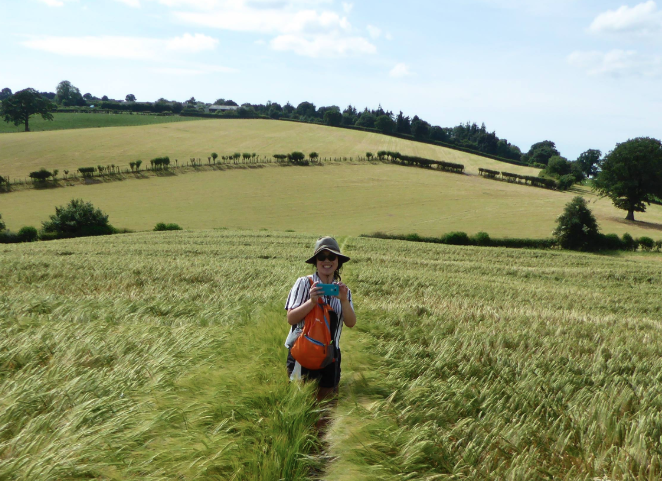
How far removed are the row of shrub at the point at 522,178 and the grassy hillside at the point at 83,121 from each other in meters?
109

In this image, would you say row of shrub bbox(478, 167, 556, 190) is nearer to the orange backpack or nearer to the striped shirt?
the striped shirt

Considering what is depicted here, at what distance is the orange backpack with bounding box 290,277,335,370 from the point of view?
14.1 ft

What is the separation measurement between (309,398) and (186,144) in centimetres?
11445

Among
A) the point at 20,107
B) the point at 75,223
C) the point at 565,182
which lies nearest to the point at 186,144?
the point at 20,107

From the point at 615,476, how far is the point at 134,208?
67.2 meters

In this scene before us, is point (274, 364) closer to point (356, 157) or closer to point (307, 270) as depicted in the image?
point (307, 270)

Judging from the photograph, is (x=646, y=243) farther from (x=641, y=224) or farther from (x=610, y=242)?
(x=641, y=224)

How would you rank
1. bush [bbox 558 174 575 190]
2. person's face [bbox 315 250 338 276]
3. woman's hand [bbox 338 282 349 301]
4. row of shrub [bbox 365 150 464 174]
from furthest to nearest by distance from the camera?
row of shrub [bbox 365 150 464 174]
bush [bbox 558 174 575 190]
person's face [bbox 315 250 338 276]
woman's hand [bbox 338 282 349 301]

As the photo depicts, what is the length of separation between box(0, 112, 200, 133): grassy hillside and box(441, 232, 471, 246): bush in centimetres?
12253

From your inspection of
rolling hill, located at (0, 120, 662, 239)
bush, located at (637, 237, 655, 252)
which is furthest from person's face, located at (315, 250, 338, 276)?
bush, located at (637, 237, 655, 252)

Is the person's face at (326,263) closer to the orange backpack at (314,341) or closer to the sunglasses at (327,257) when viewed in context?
the sunglasses at (327,257)

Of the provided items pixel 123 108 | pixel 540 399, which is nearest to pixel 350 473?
pixel 540 399

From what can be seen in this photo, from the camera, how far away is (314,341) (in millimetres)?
4297

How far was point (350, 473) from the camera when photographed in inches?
138
